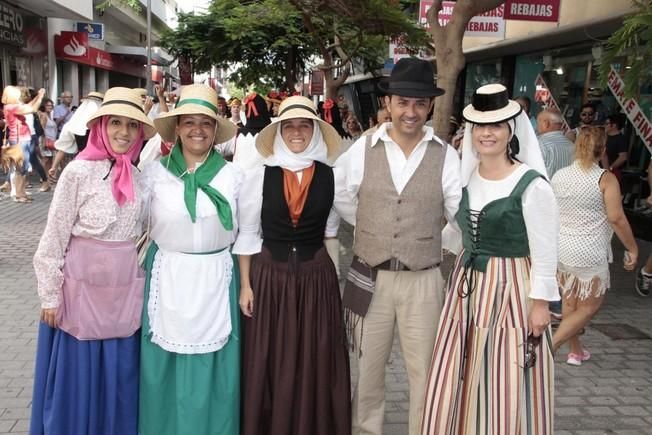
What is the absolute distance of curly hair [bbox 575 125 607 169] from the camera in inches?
158

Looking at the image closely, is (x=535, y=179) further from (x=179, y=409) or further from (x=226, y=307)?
(x=179, y=409)

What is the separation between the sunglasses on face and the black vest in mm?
1043

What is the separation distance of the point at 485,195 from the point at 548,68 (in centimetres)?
1028

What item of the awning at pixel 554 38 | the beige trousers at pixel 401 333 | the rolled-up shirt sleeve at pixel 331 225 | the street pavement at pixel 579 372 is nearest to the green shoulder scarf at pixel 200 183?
the rolled-up shirt sleeve at pixel 331 225

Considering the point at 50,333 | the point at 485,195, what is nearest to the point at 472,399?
the point at 485,195

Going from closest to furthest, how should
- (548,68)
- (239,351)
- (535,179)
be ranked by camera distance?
(535,179), (239,351), (548,68)

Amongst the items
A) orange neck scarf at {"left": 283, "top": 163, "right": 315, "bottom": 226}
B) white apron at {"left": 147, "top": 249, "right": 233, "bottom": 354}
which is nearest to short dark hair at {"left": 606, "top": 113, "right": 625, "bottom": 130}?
orange neck scarf at {"left": 283, "top": 163, "right": 315, "bottom": 226}

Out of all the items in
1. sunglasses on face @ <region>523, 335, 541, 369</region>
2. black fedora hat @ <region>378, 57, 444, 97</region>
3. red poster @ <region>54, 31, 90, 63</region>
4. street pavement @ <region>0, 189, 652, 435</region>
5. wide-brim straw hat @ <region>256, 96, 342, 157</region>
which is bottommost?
street pavement @ <region>0, 189, 652, 435</region>

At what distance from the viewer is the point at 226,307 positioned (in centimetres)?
278

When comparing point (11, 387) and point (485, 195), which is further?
point (11, 387)

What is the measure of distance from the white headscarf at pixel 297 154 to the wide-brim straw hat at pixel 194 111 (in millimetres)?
247

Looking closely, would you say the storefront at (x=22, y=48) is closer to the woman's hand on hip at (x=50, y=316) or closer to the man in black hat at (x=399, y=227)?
the woman's hand on hip at (x=50, y=316)

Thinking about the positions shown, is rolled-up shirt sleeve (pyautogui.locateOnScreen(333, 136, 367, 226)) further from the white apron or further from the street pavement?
the street pavement

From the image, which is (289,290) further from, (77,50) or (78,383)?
(77,50)
